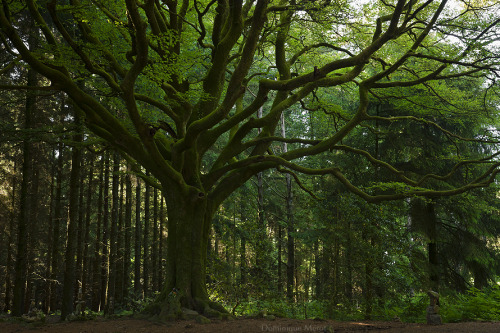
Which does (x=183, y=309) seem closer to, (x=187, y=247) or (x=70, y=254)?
(x=187, y=247)

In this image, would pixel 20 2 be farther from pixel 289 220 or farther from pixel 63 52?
pixel 289 220

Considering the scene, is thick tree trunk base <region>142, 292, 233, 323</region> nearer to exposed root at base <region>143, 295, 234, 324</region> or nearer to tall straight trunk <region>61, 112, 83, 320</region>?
exposed root at base <region>143, 295, 234, 324</region>

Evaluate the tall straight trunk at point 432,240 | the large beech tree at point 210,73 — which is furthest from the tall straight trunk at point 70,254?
the tall straight trunk at point 432,240

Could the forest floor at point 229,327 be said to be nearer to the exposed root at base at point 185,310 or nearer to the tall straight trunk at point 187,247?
the exposed root at base at point 185,310

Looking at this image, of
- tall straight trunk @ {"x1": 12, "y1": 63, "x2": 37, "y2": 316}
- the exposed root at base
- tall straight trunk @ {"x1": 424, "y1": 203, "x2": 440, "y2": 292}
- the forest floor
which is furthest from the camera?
tall straight trunk @ {"x1": 424, "y1": 203, "x2": 440, "y2": 292}

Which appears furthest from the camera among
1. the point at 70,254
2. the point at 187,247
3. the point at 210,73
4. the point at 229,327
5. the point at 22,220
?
the point at 22,220

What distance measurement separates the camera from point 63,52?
5875 millimetres

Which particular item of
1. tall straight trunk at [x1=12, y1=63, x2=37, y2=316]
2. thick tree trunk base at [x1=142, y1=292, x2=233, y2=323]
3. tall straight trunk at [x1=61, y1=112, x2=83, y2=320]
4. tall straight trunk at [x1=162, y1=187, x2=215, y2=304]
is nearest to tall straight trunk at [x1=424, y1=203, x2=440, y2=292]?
thick tree trunk base at [x1=142, y1=292, x2=233, y2=323]

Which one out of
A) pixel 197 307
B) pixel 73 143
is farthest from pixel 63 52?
pixel 197 307

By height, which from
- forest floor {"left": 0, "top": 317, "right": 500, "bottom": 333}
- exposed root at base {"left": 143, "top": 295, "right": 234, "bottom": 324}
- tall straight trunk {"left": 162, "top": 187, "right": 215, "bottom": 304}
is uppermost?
tall straight trunk {"left": 162, "top": 187, "right": 215, "bottom": 304}

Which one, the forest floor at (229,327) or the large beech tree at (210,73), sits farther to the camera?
the large beech tree at (210,73)

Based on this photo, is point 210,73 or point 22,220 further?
point 22,220

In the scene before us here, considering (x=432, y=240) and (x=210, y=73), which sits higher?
(x=210, y=73)

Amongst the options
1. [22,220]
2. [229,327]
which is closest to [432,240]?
[229,327]
